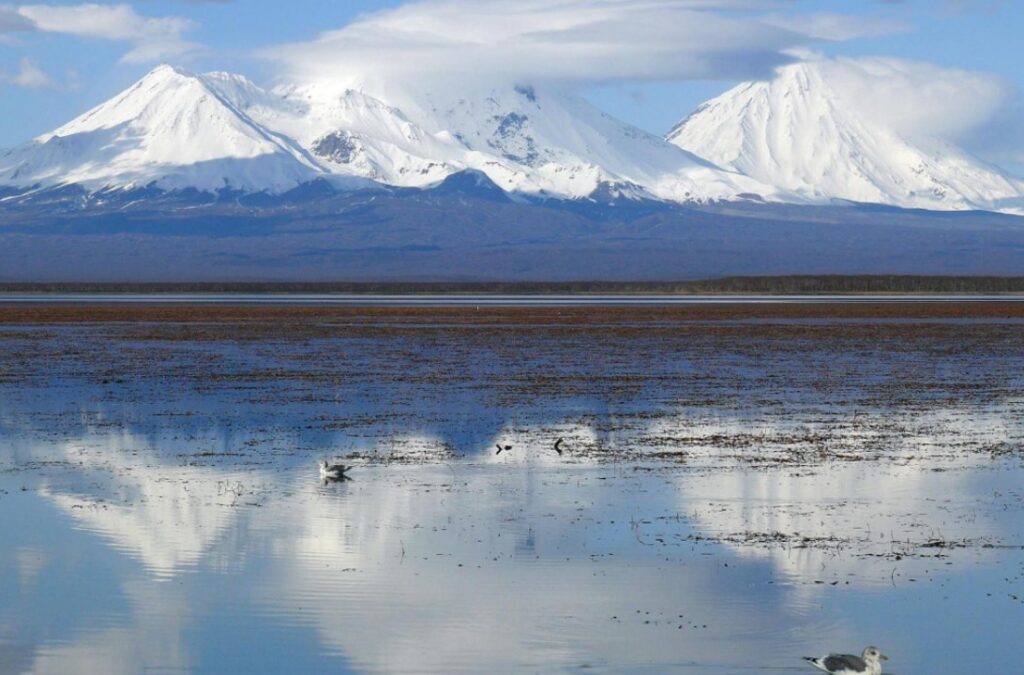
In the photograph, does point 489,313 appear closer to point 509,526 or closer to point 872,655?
point 509,526

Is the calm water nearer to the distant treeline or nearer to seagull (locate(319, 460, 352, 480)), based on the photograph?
seagull (locate(319, 460, 352, 480))

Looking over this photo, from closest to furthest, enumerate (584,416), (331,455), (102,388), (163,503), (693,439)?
(163,503) < (331,455) < (693,439) < (584,416) < (102,388)

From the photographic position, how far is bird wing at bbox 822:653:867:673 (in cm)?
1197

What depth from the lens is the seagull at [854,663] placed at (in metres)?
12.0

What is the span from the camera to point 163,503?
19.4 meters

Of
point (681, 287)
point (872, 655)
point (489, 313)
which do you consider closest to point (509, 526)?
point (872, 655)

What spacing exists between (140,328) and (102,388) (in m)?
29.5

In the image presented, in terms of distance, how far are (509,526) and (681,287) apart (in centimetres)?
14351

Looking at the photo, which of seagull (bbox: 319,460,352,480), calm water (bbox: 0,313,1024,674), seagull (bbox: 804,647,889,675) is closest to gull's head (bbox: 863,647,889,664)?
seagull (bbox: 804,647,889,675)

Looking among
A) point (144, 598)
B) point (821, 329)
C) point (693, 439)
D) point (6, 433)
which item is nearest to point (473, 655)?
point (144, 598)

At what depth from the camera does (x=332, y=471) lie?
69.6 ft

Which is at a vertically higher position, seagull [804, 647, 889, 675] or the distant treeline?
the distant treeline

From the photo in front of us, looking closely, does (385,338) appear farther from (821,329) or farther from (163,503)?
(163,503)

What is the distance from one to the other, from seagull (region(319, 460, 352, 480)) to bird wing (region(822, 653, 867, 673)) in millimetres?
10077
